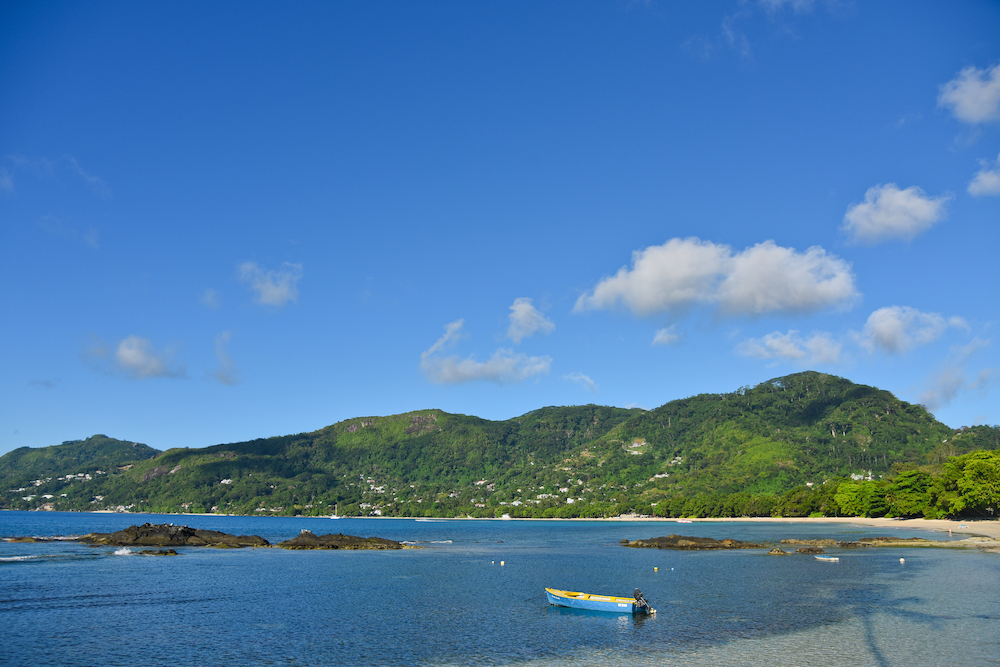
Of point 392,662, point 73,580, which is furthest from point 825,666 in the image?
point 73,580

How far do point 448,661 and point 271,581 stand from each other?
141 feet

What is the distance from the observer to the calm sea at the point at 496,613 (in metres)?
35.9

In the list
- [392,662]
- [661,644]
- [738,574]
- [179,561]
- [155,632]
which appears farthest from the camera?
[179,561]

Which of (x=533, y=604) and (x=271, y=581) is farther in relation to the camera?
(x=271, y=581)

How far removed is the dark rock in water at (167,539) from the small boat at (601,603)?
303 feet

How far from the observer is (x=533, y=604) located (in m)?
54.0

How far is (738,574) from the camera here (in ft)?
235

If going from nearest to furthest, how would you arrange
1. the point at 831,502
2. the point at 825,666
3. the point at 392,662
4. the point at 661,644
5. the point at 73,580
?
1. the point at 825,666
2. the point at 392,662
3. the point at 661,644
4. the point at 73,580
5. the point at 831,502

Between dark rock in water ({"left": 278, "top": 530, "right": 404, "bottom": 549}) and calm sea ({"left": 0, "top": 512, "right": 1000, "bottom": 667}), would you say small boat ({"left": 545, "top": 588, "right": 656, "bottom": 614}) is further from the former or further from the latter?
dark rock in water ({"left": 278, "top": 530, "right": 404, "bottom": 549})

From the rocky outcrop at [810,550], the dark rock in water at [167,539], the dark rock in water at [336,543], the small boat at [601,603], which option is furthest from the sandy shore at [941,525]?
the dark rock in water at [167,539]

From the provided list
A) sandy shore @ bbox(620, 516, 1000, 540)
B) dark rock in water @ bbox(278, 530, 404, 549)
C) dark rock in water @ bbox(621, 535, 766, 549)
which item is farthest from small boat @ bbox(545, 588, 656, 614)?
sandy shore @ bbox(620, 516, 1000, 540)

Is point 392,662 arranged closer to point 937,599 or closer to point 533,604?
point 533,604

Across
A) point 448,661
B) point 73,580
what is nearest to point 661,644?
point 448,661

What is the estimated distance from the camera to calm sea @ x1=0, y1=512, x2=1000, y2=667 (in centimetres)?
3588
